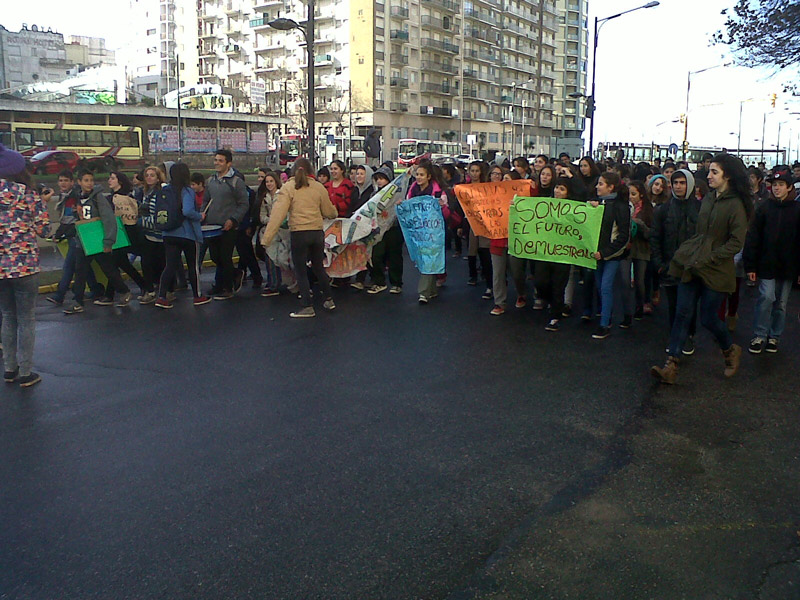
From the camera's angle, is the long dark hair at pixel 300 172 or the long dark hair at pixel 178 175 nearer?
the long dark hair at pixel 300 172

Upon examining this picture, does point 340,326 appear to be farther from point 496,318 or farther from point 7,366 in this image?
point 7,366

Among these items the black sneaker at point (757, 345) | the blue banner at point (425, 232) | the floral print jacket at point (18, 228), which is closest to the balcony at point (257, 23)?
the blue banner at point (425, 232)

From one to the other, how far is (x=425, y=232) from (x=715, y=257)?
4.56 m

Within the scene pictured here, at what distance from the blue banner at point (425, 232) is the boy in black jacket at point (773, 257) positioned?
12.5 ft

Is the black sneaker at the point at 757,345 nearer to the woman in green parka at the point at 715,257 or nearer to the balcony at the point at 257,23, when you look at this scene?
the woman in green parka at the point at 715,257

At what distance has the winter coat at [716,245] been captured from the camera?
20.0 feet

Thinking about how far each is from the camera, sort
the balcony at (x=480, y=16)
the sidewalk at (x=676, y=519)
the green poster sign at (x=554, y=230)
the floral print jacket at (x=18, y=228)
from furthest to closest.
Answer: the balcony at (x=480, y=16) → the green poster sign at (x=554, y=230) → the floral print jacket at (x=18, y=228) → the sidewalk at (x=676, y=519)

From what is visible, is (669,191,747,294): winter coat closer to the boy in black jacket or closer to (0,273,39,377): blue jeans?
the boy in black jacket

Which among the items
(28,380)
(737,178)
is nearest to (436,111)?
(737,178)

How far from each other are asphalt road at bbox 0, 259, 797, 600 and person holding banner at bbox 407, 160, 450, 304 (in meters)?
1.55

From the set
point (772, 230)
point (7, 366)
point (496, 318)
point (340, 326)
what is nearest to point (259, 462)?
point (7, 366)

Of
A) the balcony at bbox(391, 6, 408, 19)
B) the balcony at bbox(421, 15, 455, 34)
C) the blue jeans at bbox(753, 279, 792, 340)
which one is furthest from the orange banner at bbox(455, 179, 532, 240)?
the balcony at bbox(421, 15, 455, 34)


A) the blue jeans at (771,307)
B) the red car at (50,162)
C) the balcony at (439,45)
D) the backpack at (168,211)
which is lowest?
the blue jeans at (771,307)

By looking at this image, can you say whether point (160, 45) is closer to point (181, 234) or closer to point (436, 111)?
point (436, 111)
